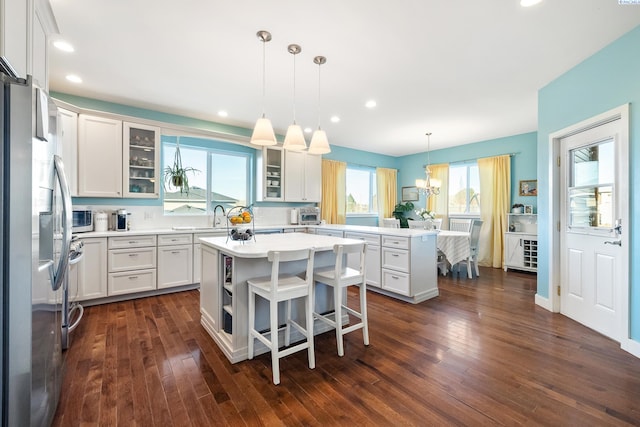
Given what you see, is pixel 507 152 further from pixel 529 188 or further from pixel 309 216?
pixel 309 216

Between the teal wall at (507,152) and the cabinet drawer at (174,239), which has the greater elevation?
the teal wall at (507,152)

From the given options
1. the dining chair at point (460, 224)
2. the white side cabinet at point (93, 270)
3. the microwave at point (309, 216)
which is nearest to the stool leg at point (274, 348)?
the white side cabinet at point (93, 270)

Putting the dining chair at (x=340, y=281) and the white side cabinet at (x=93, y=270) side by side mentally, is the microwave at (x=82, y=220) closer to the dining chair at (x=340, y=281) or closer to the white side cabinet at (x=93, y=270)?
the white side cabinet at (x=93, y=270)

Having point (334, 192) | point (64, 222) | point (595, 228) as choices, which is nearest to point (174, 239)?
point (64, 222)

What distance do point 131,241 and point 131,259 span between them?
23 cm

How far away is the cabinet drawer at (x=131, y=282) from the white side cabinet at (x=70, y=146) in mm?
1154

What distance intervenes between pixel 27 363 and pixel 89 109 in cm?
371

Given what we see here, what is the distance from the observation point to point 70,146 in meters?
3.36

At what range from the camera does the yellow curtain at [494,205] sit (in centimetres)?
568

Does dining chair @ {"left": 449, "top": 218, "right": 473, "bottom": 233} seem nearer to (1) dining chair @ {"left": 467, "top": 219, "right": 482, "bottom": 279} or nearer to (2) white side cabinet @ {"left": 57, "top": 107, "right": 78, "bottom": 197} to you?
(1) dining chair @ {"left": 467, "top": 219, "right": 482, "bottom": 279}

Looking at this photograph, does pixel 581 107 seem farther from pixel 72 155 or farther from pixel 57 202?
pixel 72 155

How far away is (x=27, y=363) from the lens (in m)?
1.11

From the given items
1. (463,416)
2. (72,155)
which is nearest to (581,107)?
(463,416)

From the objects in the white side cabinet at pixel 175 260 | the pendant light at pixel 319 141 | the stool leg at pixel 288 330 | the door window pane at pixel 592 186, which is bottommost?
the stool leg at pixel 288 330
